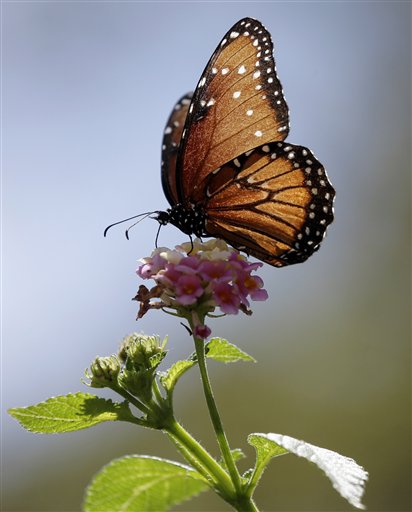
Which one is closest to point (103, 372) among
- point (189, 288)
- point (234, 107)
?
point (189, 288)

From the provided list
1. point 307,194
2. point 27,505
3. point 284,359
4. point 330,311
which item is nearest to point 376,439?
point 284,359

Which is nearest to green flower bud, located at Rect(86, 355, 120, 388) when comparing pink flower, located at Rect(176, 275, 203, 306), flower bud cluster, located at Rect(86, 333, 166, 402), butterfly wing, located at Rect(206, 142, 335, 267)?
flower bud cluster, located at Rect(86, 333, 166, 402)

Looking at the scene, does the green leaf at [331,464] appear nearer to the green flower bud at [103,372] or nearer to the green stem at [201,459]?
the green stem at [201,459]

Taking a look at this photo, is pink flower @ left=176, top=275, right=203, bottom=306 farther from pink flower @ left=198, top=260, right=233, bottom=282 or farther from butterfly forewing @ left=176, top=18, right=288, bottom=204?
butterfly forewing @ left=176, top=18, right=288, bottom=204

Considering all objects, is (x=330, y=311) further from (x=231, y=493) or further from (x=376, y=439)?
(x=231, y=493)

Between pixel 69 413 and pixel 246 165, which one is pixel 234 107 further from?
pixel 69 413

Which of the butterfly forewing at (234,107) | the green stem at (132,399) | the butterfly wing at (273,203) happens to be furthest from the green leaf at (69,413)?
the butterfly forewing at (234,107)
